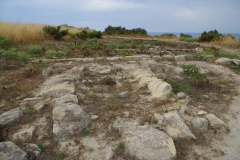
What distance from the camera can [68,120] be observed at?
172 inches

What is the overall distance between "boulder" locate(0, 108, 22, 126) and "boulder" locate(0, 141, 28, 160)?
2.85 ft

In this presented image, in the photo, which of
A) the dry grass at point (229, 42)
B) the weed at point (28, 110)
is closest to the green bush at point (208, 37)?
the dry grass at point (229, 42)

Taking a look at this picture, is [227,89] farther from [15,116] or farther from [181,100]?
[15,116]

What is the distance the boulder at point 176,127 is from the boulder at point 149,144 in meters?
0.34

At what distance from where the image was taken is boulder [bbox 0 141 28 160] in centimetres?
341

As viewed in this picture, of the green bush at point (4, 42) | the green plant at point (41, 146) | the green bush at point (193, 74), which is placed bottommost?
the green plant at point (41, 146)

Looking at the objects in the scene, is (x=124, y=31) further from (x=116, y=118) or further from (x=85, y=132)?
(x=85, y=132)

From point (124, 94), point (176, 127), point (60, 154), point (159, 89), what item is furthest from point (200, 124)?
point (60, 154)

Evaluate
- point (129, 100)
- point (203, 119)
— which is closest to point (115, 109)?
point (129, 100)

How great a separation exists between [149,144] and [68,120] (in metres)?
1.73

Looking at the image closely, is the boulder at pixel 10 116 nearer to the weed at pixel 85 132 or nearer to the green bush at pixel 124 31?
the weed at pixel 85 132

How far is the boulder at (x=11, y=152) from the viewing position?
11.2 feet

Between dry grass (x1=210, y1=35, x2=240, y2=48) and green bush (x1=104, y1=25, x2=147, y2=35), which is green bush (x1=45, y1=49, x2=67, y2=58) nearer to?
dry grass (x1=210, y1=35, x2=240, y2=48)

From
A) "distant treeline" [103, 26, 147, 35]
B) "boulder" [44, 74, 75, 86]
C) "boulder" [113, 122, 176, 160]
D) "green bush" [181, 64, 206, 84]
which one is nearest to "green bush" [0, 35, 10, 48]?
"boulder" [44, 74, 75, 86]
